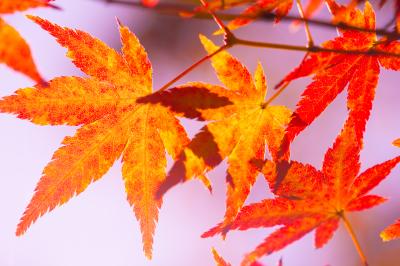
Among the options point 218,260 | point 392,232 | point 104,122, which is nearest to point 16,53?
point 104,122

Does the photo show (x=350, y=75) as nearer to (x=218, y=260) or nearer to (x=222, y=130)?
(x=222, y=130)

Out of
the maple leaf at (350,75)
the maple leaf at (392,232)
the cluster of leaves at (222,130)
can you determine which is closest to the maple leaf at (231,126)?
the cluster of leaves at (222,130)

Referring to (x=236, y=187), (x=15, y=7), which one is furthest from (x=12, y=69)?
(x=236, y=187)

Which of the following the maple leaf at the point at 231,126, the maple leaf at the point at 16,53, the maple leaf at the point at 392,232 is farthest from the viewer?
the maple leaf at the point at 392,232

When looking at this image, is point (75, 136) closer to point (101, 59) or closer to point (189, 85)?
point (101, 59)

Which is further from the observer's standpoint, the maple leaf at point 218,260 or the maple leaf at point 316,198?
the maple leaf at point 218,260

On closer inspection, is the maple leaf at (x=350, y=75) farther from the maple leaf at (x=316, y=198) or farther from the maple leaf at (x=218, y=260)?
the maple leaf at (x=218, y=260)

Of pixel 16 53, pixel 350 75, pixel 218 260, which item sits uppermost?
pixel 350 75
